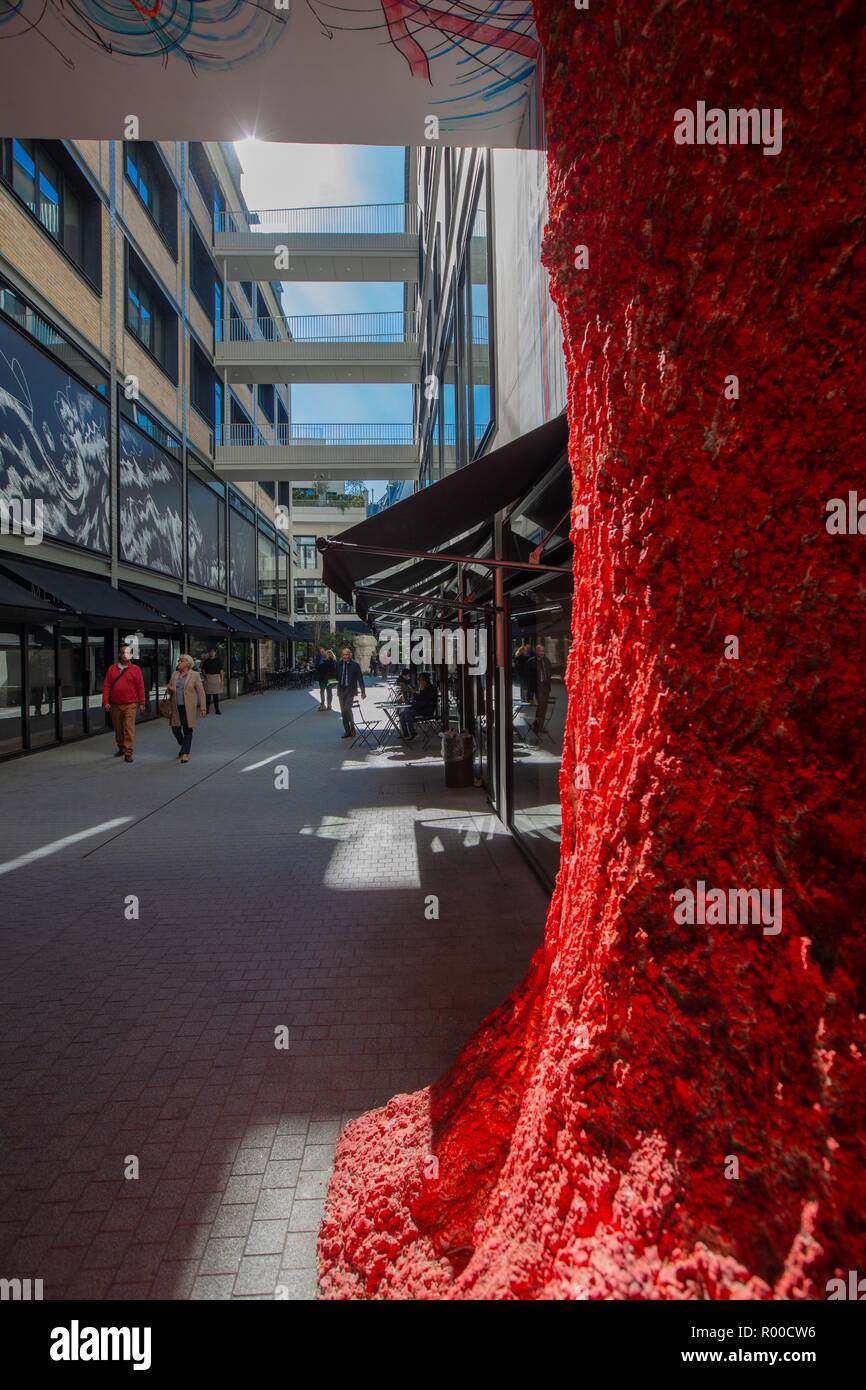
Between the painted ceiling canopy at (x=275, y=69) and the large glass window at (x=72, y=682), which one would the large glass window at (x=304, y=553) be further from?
the painted ceiling canopy at (x=275, y=69)

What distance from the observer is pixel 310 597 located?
6831 cm

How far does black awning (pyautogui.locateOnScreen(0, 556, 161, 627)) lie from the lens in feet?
45.5

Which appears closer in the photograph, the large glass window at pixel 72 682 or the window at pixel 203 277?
the large glass window at pixel 72 682

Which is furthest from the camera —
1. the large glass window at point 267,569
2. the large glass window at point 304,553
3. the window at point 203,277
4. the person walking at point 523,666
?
the large glass window at point 304,553

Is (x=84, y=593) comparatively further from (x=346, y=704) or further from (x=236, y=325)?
(x=236, y=325)

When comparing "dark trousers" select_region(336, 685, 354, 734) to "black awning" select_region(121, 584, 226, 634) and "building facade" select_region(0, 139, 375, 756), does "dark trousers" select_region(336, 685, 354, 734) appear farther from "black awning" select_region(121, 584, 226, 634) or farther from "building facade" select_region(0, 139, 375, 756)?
"black awning" select_region(121, 584, 226, 634)

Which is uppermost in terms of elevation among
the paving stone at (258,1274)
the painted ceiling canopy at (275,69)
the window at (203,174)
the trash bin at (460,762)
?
the window at (203,174)

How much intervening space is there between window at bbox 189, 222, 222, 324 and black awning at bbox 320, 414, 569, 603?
2645 centimetres

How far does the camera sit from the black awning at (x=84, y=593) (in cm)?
1387

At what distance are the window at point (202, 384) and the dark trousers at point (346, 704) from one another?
16234mm

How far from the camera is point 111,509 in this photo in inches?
727

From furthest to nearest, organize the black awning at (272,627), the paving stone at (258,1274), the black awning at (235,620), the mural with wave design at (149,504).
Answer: the black awning at (272,627) → the black awning at (235,620) → the mural with wave design at (149,504) → the paving stone at (258,1274)

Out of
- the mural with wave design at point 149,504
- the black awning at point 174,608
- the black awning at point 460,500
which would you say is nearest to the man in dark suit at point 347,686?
the black awning at point 174,608
